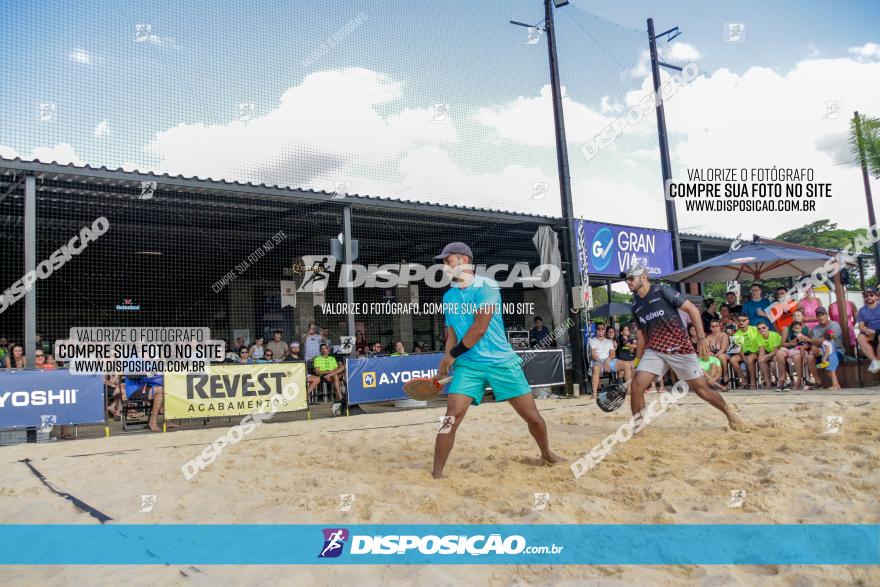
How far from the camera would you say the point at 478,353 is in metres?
4.40

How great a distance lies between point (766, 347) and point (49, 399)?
37.3 ft

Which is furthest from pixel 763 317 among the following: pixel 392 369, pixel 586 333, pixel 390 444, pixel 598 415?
pixel 390 444

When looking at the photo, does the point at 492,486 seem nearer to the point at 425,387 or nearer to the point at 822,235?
the point at 425,387

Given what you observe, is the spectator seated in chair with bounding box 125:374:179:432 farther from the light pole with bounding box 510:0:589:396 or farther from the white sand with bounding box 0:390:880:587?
the light pole with bounding box 510:0:589:396

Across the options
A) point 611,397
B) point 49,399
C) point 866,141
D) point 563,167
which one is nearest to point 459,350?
point 611,397

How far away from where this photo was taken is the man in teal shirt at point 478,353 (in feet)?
14.2

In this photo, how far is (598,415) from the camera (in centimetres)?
780

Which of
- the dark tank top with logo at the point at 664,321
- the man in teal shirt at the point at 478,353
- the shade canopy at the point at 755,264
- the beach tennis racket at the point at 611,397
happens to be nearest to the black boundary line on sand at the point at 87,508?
the man in teal shirt at the point at 478,353

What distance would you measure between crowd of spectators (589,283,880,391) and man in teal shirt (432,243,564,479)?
5653 mm

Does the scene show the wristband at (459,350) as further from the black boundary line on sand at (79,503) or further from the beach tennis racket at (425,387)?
the black boundary line on sand at (79,503)

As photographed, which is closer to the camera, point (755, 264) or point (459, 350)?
point (459, 350)

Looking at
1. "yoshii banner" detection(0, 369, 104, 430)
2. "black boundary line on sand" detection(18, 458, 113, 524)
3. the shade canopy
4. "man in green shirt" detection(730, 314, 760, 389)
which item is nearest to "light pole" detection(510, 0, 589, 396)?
the shade canopy

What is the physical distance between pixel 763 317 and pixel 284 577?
1032 cm

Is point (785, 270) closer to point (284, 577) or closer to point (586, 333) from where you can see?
point (586, 333)
